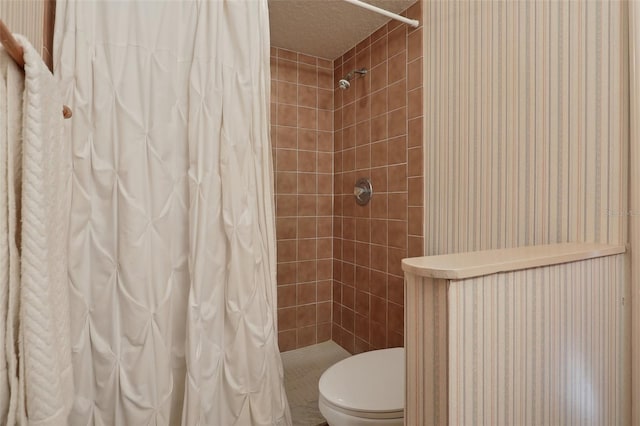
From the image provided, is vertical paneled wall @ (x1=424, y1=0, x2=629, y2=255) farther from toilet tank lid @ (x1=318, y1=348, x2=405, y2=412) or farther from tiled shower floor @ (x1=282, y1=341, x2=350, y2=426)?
tiled shower floor @ (x1=282, y1=341, x2=350, y2=426)

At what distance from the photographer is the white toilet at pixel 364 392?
3.78ft

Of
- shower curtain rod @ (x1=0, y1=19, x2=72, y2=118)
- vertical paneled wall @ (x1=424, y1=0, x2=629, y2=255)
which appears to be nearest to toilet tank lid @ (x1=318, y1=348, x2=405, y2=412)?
vertical paneled wall @ (x1=424, y1=0, x2=629, y2=255)

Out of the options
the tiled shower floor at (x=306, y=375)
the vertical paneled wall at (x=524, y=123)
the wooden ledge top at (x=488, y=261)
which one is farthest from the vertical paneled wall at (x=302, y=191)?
the wooden ledge top at (x=488, y=261)

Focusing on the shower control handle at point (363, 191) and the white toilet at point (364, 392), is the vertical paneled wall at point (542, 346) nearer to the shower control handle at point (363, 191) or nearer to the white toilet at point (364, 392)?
the white toilet at point (364, 392)

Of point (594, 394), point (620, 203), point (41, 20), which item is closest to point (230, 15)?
point (41, 20)

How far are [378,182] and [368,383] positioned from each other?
113 centimetres

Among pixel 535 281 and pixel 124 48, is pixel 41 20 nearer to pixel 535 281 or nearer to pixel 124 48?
pixel 124 48

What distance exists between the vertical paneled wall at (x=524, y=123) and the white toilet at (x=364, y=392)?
0.60 meters

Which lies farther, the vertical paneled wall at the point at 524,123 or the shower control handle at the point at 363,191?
the shower control handle at the point at 363,191

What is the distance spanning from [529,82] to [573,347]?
0.91 meters

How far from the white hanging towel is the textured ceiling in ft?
4.96

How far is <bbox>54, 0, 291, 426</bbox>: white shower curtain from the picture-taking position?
112 cm

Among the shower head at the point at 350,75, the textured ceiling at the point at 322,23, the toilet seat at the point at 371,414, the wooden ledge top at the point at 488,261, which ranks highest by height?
the textured ceiling at the point at 322,23

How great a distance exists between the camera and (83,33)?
1.11 metres
